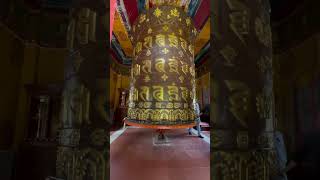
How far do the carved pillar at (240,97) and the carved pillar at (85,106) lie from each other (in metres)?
0.67

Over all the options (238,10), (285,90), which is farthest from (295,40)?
(238,10)

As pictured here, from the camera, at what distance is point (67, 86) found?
1.25 metres

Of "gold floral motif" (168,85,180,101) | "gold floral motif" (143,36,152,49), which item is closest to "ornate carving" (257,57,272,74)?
"gold floral motif" (168,85,180,101)

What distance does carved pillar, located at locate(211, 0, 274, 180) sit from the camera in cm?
108

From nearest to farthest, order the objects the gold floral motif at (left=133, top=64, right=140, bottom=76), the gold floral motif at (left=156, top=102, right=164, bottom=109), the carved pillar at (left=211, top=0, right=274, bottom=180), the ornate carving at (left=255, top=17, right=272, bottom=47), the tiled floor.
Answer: the carved pillar at (left=211, top=0, right=274, bottom=180) < the ornate carving at (left=255, top=17, right=272, bottom=47) < the tiled floor < the gold floral motif at (left=156, top=102, right=164, bottom=109) < the gold floral motif at (left=133, top=64, right=140, bottom=76)

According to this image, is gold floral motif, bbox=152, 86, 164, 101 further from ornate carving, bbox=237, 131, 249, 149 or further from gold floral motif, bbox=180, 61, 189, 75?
ornate carving, bbox=237, 131, 249, 149

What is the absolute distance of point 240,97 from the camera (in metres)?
1.11

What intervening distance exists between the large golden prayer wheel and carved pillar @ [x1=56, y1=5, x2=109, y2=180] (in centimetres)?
206

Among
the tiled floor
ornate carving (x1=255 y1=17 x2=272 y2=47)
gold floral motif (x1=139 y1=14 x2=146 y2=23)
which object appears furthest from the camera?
gold floral motif (x1=139 y1=14 x2=146 y2=23)

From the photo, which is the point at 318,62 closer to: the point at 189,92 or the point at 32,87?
the point at 189,92

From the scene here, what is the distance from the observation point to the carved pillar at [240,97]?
1082mm

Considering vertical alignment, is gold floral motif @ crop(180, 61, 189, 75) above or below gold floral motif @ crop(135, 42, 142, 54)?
below

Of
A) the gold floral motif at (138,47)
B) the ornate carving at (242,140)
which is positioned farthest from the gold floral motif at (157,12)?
the ornate carving at (242,140)

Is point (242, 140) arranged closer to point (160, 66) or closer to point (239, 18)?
point (239, 18)
